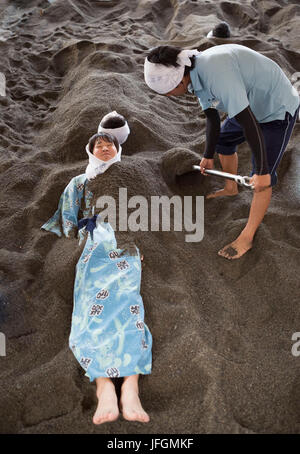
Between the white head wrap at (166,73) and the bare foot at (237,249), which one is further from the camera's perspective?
the bare foot at (237,249)

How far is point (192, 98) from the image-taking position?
278 cm

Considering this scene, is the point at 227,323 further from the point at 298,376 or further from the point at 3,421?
the point at 3,421

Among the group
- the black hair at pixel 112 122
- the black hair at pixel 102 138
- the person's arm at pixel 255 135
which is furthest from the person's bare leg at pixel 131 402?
the black hair at pixel 112 122

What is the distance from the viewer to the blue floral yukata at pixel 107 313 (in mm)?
1250

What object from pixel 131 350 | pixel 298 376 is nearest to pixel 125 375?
pixel 131 350

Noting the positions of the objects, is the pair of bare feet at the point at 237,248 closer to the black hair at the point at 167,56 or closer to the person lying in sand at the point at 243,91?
the person lying in sand at the point at 243,91

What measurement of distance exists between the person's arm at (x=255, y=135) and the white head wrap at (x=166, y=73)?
266 millimetres

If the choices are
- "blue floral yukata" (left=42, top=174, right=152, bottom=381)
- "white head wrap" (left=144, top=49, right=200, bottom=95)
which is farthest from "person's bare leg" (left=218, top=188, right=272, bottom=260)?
"white head wrap" (left=144, top=49, right=200, bottom=95)

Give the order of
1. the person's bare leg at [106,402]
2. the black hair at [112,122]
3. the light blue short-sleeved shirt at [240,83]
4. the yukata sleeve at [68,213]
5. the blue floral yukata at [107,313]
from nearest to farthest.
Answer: the person's bare leg at [106,402] < the blue floral yukata at [107,313] < the light blue short-sleeved shirt at [240,83] < the yukata sleeve at [68,213] < the black hair at [112,122]

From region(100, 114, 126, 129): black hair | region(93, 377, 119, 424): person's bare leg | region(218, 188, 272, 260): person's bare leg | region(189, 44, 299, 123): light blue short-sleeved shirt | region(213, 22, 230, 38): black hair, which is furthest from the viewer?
region(213, 22, 230, 38): black hair

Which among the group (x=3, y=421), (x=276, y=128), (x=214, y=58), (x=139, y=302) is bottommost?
(x=3, y=421)

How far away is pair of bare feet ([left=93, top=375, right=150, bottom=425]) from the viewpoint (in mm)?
1127

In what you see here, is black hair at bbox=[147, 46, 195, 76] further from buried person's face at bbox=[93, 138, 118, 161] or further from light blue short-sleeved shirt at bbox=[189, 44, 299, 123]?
buried person's face at bbox=[93, 138, 118, 161]
